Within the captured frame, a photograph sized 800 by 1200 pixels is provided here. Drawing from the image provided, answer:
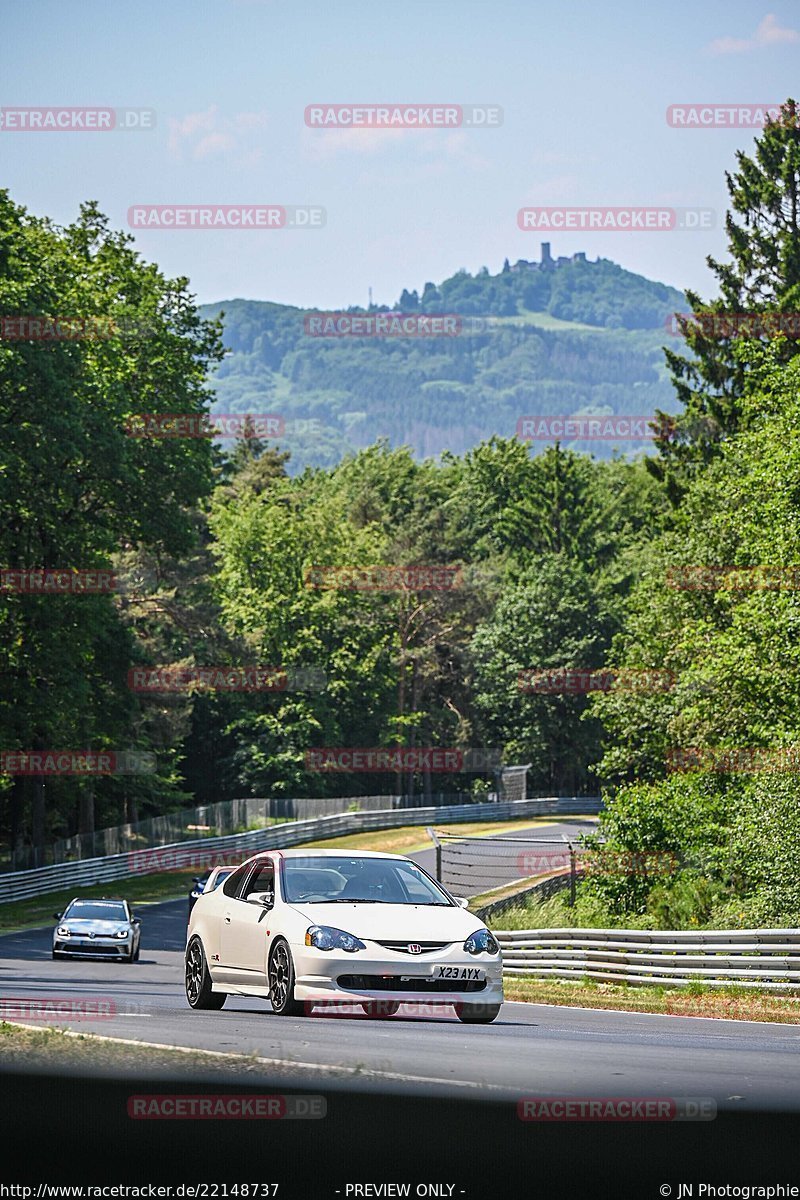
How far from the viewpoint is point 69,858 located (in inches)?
2224

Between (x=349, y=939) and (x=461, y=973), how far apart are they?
97 centimetres

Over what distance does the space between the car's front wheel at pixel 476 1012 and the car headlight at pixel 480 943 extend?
51 cm

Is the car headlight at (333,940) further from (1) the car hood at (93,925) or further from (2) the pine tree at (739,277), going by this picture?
(2) the pine tree at (739,277)

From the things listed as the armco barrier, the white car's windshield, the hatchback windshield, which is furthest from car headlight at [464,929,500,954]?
the armco barrier

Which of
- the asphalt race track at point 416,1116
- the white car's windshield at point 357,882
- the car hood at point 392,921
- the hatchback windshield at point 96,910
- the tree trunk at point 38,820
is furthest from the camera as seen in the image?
the tree trunk at point 38,820

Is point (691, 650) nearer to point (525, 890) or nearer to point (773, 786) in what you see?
point (525, 890)

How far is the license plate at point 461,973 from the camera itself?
44.0 ft

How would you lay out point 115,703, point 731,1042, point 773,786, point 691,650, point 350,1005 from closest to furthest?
point 350,1005 < point 731,1042 < point 773,786 < point 691,650 < point 115,703

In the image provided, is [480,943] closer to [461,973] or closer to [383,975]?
[461,973]

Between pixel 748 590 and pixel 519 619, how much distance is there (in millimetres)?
56128

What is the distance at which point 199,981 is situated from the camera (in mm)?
15922

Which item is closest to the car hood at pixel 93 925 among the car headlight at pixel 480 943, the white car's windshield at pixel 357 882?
the white car's windshield at pixel 357 882

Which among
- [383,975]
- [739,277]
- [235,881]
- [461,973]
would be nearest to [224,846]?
[739,277]

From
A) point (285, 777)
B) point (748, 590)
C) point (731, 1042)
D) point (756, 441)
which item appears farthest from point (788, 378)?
point (285, 777)
